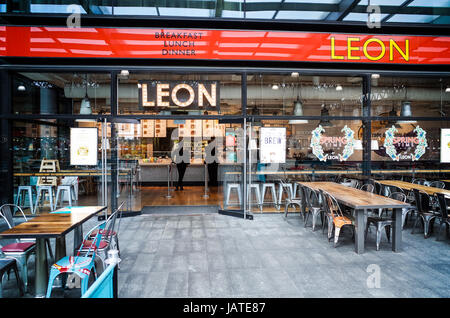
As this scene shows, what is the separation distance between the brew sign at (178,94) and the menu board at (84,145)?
1385 mm

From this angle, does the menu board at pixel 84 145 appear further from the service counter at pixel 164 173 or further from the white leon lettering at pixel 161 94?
the service counter at pixel 164 173

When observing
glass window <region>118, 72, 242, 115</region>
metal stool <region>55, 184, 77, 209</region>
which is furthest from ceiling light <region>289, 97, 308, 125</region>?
metal stool <region>55, 184, 77, 209</region>

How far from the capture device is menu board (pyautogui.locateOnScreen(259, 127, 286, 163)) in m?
7.18

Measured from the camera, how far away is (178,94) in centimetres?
675

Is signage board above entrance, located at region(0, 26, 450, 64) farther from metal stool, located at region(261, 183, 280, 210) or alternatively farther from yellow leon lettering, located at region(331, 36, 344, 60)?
metal stool, located at region(261, 183, 280, 210)

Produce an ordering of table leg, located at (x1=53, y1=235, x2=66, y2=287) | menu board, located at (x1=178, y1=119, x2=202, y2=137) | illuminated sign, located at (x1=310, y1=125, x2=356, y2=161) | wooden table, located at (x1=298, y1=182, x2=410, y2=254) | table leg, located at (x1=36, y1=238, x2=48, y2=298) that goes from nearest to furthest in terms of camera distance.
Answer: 1. table leg, located at (x1=36, y1=238, x2=48, y2=298)
2. table leg, located at (x1=53, y1=235, x2=66, y2=287)
3. wooden table, located at (x1=298, y1=182, x2=410, y2=254)
4. illuminated sign, located at (x1=310, y1=125, x2=356, y2=161)
5. menu board, located at (x1=178, y1=119, x2=202, y2=137)

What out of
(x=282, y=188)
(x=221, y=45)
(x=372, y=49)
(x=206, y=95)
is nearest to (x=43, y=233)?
(x=206, y=95)

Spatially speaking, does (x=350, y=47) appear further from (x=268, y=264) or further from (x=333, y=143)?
(x=268, y=264)

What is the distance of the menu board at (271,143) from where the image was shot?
7.18 m

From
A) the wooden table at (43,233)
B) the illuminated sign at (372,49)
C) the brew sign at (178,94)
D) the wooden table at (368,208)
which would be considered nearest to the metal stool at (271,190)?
the brew sign at (178,94)

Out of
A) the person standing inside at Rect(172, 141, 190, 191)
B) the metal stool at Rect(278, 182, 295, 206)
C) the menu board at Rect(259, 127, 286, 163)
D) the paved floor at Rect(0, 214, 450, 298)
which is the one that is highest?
the menu board at Rect(259, 127, 286, 163)

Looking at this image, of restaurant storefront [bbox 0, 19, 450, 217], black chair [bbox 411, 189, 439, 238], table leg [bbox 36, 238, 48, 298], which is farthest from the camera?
restaurant storefront [bbox 0, 19, 450, 217]

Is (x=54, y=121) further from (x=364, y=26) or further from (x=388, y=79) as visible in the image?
(x=388, y=79)

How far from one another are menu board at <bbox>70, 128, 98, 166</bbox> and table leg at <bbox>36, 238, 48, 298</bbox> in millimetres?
3925
